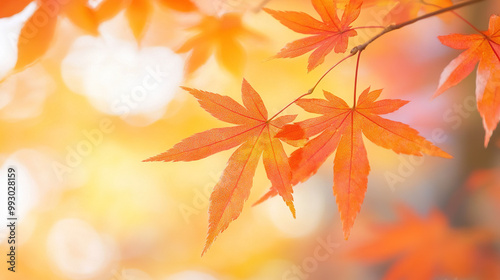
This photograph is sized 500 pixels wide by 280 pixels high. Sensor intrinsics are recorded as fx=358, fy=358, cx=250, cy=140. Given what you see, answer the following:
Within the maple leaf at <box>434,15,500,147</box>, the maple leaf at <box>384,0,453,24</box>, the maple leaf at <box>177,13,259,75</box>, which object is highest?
the maple leaf at <box>177,13,259,75</box>

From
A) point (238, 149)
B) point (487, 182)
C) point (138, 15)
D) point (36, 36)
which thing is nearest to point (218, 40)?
point (138, 15)

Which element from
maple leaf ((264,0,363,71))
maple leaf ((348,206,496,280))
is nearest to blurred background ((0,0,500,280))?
maple leaf ((348,206,496,280))

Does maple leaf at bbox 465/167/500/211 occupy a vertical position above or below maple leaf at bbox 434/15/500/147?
below

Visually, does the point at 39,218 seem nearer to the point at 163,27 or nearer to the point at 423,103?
the point at 163,27

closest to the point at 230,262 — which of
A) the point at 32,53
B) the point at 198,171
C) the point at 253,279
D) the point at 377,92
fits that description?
the point at 253,279

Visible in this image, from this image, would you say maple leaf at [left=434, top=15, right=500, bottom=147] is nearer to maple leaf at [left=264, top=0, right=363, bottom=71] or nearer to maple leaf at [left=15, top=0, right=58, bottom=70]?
maple leaf at [left=264, top=0, right=363, bottom=71]

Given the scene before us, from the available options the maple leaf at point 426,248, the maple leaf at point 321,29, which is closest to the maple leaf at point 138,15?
the maple leaf at point 321,29
